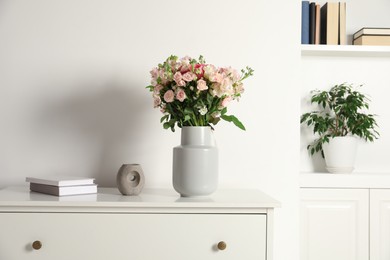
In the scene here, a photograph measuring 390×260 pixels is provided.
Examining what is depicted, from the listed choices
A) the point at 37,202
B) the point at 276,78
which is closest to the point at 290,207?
the point at 276,78

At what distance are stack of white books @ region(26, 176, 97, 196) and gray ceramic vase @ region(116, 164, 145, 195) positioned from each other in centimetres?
12

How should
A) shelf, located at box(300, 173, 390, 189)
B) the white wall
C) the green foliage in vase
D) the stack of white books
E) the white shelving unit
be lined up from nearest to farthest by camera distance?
1. the stack of white books
2. the white wall
3. shelf, located at box(300, 173, 390, 189)
4. the green foliage in vase
5. the white shelving unit

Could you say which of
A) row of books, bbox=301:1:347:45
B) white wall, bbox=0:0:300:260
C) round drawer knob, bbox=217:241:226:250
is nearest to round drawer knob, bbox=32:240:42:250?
white wall, bbox=0:0:300:260

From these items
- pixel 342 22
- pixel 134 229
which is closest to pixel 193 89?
pixel 134 229

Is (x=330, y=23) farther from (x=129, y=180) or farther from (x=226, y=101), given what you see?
(x=129, y=180)

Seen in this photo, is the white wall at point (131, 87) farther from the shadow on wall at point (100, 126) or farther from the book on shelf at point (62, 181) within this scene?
the book on shelf at point (62, 181)

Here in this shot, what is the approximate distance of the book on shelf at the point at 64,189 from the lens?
1690mm

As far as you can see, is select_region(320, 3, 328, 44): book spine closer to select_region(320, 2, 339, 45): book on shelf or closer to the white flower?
select_region(320, 2, 339, 45): book on shelf

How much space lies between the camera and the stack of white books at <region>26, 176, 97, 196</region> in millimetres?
1688

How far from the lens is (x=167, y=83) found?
5.51ft

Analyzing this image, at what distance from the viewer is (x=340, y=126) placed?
8.42 ft

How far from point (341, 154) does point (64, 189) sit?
1.42 m

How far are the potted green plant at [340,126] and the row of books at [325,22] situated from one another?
0.86ft

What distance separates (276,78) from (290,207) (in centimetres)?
54
